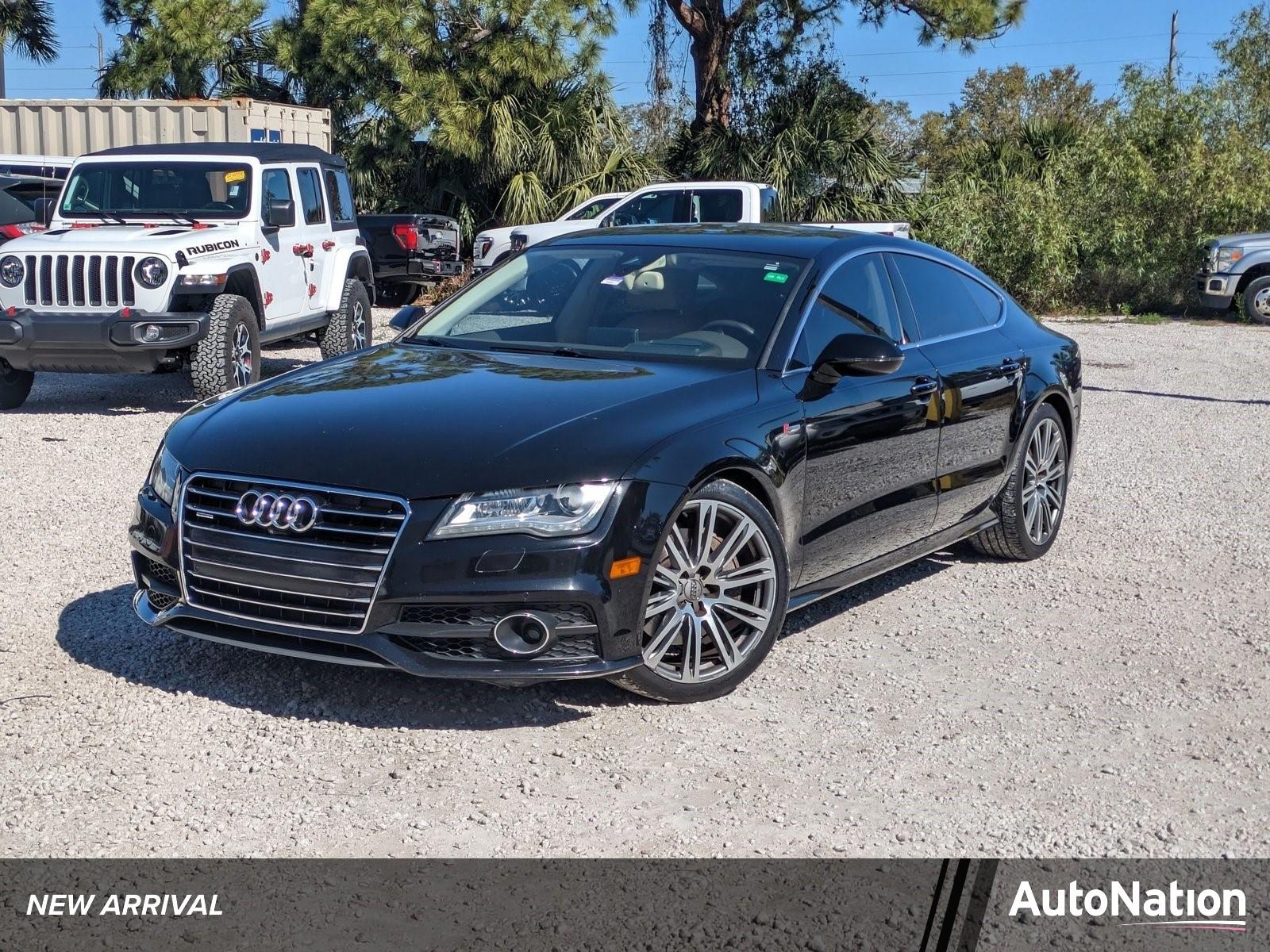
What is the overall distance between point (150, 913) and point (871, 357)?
9.85 ft

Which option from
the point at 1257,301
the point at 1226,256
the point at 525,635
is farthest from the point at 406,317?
the point at 1257,301

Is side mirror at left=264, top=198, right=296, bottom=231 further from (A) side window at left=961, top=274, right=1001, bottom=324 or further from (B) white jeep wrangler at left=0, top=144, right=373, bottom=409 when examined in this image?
(A) side window at left=961, top=274, right=1001, bottom=324

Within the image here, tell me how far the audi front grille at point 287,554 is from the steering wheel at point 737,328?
5.34ft

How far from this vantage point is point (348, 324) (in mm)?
13578

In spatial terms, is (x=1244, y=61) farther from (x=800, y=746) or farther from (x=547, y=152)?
(x=800, y=746)

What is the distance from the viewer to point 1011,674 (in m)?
5.35

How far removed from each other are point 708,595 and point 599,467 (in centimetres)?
64

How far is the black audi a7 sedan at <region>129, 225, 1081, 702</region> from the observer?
4.39 meters

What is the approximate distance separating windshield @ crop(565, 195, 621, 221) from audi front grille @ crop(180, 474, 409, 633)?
675 inches

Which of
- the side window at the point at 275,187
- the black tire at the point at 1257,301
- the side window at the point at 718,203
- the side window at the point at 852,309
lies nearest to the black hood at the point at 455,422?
the side window at the point at 852,309

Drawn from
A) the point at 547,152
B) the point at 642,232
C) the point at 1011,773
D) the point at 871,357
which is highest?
the point at 547,152

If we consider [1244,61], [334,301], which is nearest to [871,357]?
[334,301]

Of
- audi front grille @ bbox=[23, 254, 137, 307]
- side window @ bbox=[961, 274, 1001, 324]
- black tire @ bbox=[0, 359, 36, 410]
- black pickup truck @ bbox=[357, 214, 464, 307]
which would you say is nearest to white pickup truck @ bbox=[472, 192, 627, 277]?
black pickup truck @ bbox=[357, 214, 464, 307]

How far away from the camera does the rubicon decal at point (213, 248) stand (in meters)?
11.2
